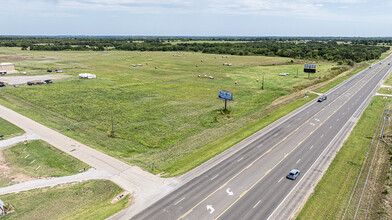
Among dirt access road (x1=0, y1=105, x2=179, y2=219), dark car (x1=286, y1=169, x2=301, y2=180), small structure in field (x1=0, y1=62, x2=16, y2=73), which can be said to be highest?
small structure in field (x1=0, y1=62, x2=16, y2=73)

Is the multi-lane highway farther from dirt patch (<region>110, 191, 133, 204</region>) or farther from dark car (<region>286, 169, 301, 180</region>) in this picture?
dirt patch (<region>110, 191, 133, 204</region>)

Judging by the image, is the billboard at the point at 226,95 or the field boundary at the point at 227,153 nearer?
the field boundary at the point at 227,153

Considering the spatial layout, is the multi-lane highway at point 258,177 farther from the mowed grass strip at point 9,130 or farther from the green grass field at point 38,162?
the mowed grass strip at point 9,130

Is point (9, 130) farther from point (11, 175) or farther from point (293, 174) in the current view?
point (293, 174)

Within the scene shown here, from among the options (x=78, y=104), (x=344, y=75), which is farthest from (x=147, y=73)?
(x=344, y=75)

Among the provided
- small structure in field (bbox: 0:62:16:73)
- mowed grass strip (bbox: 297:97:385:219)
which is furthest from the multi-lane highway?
small structure in field (bbox: 0:62:16:73)

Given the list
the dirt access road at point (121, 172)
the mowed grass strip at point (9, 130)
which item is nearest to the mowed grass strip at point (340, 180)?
the dirt access road at point (121, 172)

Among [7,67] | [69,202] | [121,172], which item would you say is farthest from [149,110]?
[7,67]
